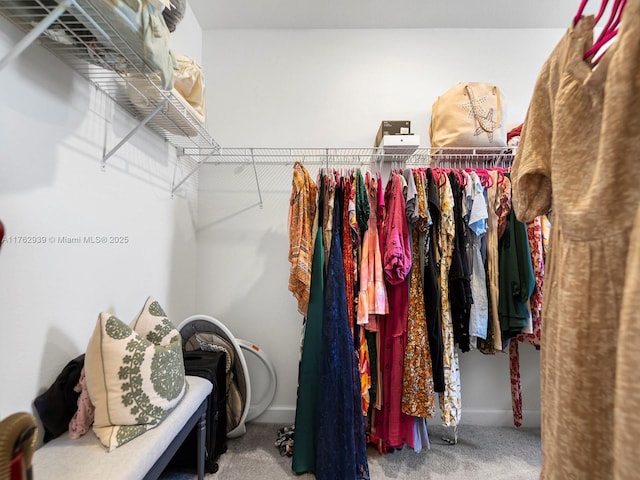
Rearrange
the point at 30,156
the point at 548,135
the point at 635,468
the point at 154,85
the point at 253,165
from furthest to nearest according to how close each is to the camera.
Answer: the point at 253,165 → the point at 154,85 → the point at 30,156 → the point at 548,135 → the point at 635,468

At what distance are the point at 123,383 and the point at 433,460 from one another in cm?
161

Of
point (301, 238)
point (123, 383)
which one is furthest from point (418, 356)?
point (123, 383)

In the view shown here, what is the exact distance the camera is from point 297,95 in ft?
6.09

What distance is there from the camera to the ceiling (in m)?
1.66

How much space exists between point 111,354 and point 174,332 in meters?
0.27

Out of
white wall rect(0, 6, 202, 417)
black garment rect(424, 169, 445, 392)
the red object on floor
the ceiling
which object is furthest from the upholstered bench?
the ceiling

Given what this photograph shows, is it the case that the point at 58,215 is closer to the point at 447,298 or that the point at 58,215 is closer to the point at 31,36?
the point at 31,36

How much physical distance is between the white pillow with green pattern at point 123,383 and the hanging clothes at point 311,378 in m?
0.64

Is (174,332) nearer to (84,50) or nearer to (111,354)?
(111,354)

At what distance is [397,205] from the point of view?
4.60 ft

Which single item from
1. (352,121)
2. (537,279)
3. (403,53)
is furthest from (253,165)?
(537,279)

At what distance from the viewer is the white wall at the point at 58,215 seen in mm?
748

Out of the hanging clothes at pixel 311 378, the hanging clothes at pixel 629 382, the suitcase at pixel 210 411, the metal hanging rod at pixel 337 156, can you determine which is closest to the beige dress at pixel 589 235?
the hanging clothes at pixel 629 382

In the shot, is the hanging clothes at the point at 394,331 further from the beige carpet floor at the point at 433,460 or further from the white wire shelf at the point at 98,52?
the white wire shelf at the point at 98,52
